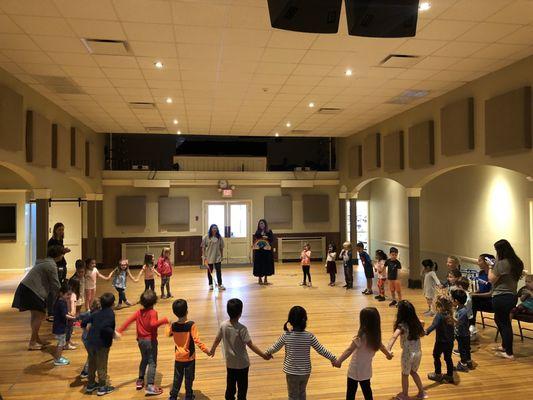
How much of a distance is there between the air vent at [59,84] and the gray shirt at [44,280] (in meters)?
3.25

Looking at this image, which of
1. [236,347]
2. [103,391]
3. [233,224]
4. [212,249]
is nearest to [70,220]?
[233,224]

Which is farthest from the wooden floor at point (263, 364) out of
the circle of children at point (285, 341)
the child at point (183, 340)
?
the child at point (183, 340)

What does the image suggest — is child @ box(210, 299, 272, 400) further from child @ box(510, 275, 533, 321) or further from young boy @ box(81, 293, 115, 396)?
child @ box(510, 275, 533, 321)

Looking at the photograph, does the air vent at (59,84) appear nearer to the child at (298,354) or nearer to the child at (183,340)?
the child at (183,340)

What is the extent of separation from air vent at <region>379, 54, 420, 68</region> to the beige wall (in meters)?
8.25

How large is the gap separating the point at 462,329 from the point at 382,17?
3460 millimetres

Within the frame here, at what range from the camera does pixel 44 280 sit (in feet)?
17.0

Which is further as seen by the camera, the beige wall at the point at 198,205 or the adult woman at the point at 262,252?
the beige wall at the point at 198,205

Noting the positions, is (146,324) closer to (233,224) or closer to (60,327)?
(60,327)

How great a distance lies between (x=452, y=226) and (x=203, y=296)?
6160 mm

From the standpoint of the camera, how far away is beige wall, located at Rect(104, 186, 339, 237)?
13133mm

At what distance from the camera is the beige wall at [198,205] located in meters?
13.1

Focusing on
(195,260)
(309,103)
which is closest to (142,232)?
(195,260)

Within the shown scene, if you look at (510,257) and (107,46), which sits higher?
(107,46)
